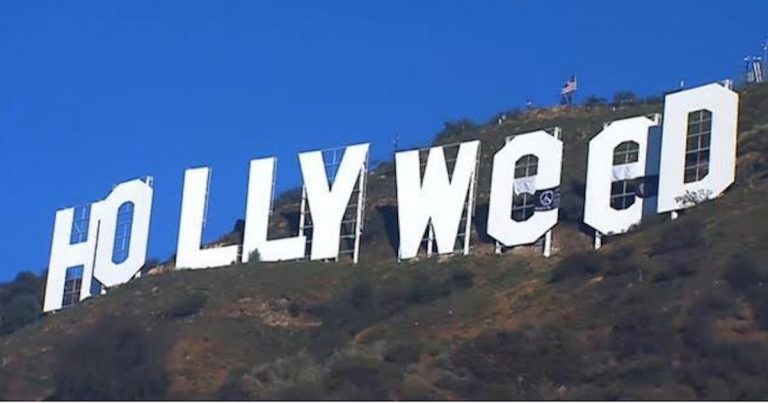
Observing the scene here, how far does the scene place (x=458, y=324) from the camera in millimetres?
61531

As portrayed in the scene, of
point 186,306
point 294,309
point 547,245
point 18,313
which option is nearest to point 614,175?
point 547,245

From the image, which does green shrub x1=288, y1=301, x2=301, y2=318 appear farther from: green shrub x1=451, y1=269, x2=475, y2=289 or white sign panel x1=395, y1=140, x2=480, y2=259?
green shrub x1=451, y1=269, x2=475, y2=289

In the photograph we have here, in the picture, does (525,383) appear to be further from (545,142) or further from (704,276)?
(545,142)

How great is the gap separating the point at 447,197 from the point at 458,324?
8.02 meters

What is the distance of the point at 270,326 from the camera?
69.0 m

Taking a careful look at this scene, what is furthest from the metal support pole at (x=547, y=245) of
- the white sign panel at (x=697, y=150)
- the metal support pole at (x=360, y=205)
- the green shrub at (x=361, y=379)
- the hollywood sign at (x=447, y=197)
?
the green shrub at (x=361, y=379)

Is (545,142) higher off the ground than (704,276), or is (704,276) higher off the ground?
(545,142)

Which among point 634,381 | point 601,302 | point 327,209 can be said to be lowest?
point 634,381

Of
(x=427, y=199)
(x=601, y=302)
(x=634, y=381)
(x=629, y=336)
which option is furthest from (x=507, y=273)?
(x=634, y=381)

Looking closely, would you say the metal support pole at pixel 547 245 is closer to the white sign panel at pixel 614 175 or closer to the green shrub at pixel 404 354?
the white sign panel at pixel 614 175

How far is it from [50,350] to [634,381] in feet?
90.1

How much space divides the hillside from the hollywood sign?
1.05 meters

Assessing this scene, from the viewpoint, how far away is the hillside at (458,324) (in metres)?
53.0

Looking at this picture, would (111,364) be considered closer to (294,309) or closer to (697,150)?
(294,309)
